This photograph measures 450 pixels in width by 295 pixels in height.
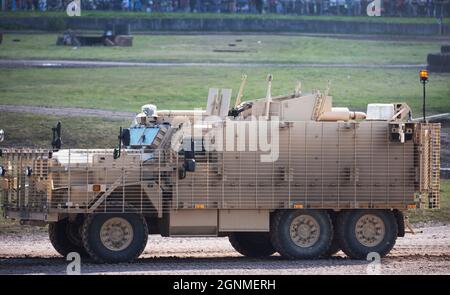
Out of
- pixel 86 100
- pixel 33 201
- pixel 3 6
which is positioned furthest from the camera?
pixel 3 6

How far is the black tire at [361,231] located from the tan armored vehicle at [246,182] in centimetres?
2

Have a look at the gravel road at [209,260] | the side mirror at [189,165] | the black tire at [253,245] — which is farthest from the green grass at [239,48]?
the side mirror at [189,165]

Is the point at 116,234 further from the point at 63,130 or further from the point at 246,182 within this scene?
the point at 63,130

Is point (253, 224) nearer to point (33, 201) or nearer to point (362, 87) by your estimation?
point (33, 201)

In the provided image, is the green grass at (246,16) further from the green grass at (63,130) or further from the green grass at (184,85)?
the green grass at (63,130)

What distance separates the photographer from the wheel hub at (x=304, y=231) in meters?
29.5

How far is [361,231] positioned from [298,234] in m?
1.23

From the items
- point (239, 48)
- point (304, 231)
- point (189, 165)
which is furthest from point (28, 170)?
point (239, 48)

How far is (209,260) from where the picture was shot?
29.7 meters

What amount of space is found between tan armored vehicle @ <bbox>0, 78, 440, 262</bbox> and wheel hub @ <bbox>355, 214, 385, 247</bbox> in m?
0.02
